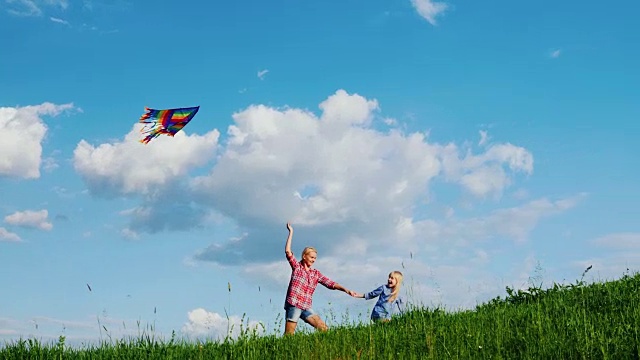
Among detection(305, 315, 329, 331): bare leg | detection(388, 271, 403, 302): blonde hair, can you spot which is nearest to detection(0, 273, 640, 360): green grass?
detection(305, 315, 329, 331): bare leg

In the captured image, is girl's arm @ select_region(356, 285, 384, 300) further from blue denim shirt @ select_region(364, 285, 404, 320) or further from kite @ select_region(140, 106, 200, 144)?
kite @ select_region(140, 106, 200, 144)

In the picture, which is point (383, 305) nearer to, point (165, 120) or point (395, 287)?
point (395, 287)

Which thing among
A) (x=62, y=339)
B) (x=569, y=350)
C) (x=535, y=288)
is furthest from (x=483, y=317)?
(x=62, y=339)

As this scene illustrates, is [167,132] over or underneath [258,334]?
over

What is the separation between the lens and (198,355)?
970cm

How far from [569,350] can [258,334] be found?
4420mm

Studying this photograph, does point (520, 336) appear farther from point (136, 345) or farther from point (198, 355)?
point (136, 345)

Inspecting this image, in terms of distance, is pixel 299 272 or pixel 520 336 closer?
pixel 520 336

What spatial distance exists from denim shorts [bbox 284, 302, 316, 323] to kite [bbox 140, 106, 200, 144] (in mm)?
4416

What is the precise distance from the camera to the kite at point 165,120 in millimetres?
14256

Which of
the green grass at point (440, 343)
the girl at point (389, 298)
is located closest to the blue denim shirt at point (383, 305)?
the girl at point (389, 298)

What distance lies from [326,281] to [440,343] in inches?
211

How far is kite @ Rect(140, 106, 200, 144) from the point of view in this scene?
561 inches

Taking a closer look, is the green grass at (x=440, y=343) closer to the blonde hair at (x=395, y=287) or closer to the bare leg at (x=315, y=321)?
the bare leg at (x=315, y=321)
